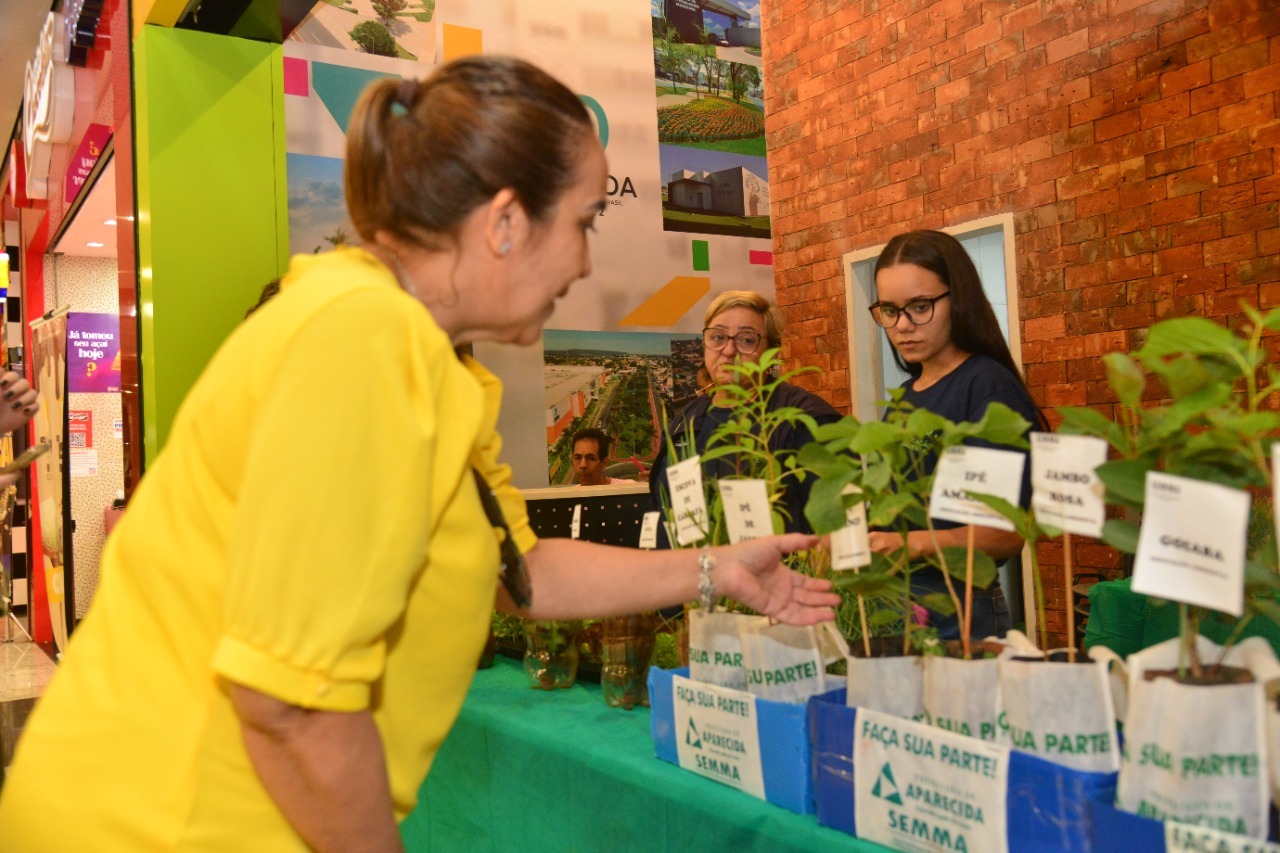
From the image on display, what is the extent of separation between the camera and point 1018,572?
15.0ft

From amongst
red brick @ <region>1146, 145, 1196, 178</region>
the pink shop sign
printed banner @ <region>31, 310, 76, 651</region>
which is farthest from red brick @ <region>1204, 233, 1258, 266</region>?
printed banner @ <region>31, 310, 76, 651</region>

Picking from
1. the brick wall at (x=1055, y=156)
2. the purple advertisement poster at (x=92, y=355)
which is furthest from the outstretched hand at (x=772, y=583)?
the purple advertisement poster at (x=92, y=355)

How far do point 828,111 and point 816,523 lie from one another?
4.81 meters

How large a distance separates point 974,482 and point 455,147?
23.4 inches

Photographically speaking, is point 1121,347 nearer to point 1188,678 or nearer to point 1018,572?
point 1018,572

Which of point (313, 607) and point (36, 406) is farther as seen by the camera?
point (36, 406)

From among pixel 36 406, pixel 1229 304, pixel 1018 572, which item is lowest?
pixel 1018 572

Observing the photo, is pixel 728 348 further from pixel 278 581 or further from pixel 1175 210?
pixel 1175 210

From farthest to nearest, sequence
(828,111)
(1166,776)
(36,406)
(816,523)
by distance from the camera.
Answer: (828,111) → (36,406) → (816,523) → (1166,776)

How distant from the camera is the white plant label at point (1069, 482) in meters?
0.95

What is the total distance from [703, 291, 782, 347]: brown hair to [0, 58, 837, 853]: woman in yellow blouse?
1539 mm

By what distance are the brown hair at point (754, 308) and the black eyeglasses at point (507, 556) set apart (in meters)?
1.46

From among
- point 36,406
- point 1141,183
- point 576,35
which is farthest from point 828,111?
point 36,406

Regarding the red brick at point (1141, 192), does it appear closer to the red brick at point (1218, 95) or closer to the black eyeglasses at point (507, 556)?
the red brick at point (1218, 95)
